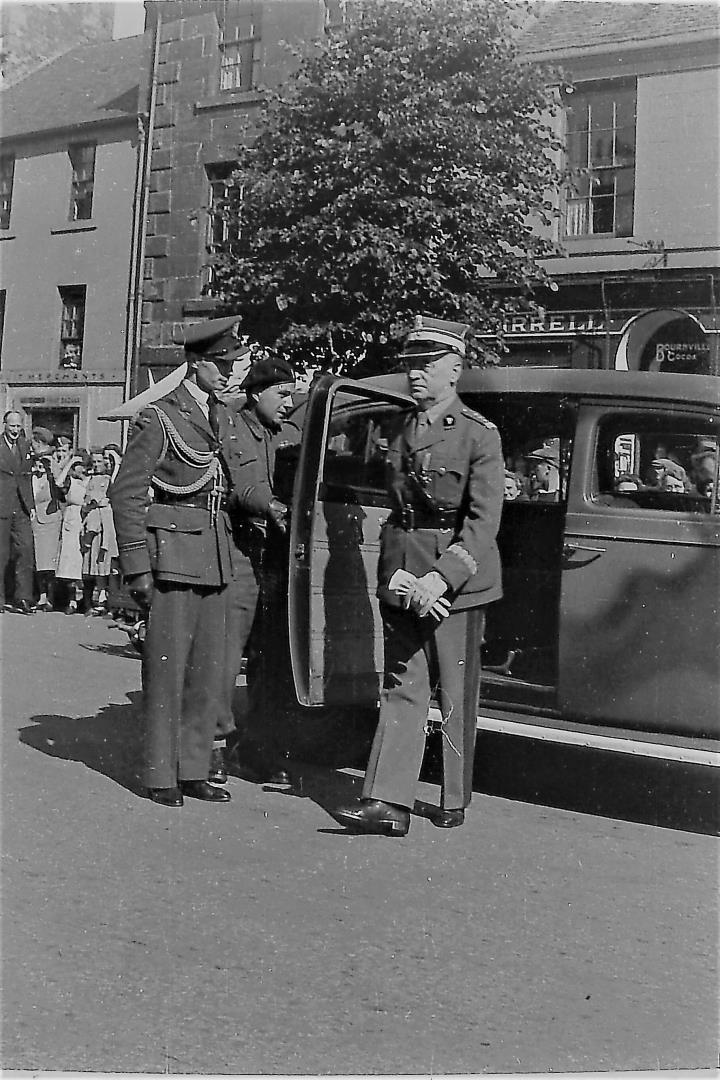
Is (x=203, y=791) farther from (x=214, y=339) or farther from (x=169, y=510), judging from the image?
(x=214, y=339)

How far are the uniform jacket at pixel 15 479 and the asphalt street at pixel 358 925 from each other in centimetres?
568

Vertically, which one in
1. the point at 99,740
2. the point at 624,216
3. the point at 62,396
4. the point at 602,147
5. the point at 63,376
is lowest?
the point at 99,740

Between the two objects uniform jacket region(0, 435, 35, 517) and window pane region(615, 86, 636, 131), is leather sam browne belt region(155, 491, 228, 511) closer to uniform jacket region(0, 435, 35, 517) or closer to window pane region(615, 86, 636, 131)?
uniform jacket region(0, 435, 35, 517)

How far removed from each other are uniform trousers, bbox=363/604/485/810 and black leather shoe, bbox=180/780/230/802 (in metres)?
0.85

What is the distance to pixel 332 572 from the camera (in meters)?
5.11

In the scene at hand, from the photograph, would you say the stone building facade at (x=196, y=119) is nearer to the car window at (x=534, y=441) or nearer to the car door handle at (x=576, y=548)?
the car window at (x=534, y=441)

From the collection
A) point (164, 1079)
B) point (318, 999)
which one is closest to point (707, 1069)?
point (318, 999)

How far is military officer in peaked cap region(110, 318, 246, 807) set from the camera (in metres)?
5.05

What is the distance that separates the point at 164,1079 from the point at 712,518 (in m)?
3.06

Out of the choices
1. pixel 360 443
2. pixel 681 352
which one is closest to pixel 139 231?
pixel 360 443

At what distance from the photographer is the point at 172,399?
5.18 m

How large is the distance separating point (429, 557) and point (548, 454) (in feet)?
4.82

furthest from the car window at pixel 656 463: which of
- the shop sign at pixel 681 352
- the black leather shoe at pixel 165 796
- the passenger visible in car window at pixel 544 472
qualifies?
the shop sign at pixel 681 352

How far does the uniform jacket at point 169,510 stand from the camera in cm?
499
